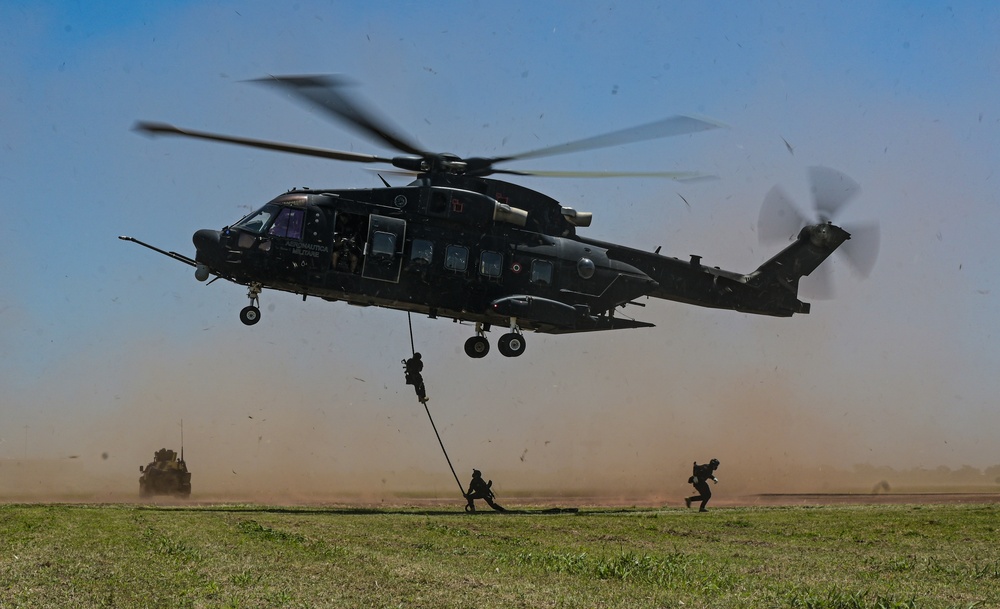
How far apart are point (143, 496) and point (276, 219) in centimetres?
1701

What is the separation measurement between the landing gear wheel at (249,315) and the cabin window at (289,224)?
1870 millimetres

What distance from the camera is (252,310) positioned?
81.4 ft

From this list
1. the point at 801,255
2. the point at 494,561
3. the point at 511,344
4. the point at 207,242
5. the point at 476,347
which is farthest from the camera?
the point at 801,255

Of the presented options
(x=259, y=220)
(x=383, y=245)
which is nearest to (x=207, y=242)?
(x=259, y=220)

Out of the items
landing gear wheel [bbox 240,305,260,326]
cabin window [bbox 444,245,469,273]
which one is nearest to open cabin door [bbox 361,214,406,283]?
cabin window [bbox 444,245,469,273]

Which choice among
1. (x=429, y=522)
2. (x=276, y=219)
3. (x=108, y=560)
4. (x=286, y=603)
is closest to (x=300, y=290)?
(x=276, y=219)

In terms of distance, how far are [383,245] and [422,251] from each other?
3.05 ft

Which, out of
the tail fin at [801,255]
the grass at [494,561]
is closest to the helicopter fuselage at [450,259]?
the tail fin at [801,255]

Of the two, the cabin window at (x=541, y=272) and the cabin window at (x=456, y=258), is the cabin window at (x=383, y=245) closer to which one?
the cabin window at (x=456, y=258)

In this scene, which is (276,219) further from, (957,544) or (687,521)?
(957,544)

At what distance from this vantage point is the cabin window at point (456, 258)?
25.0 metres

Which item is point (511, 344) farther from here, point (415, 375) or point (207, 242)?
point (207, 242)

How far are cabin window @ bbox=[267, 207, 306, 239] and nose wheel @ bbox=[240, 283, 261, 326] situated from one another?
1.41 m

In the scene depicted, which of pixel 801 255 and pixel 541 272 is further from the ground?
pixel 801 255
